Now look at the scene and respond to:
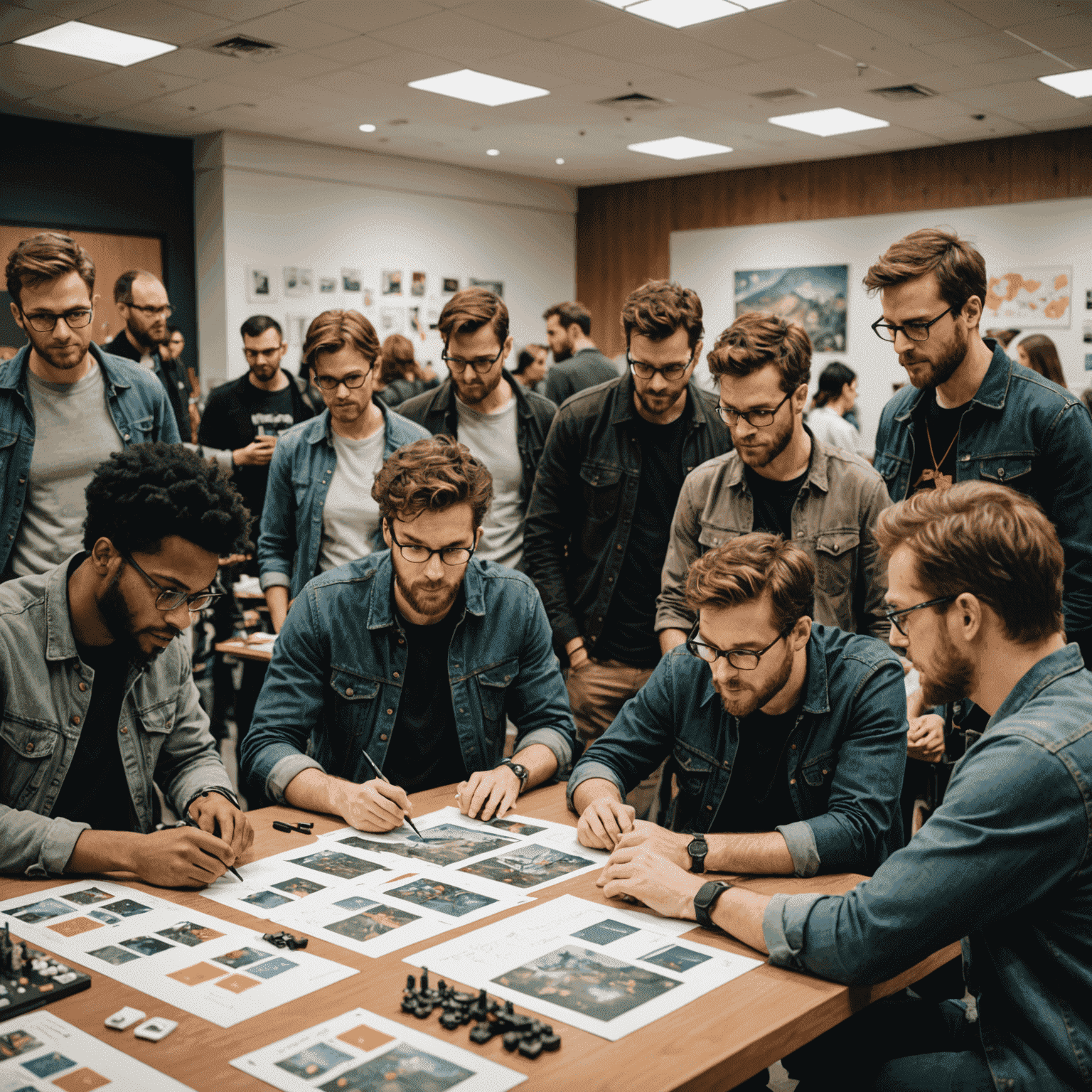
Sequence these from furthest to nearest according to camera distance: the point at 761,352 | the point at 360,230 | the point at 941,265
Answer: the point at 360,230 < the point at 761,352 < the point at 941,265

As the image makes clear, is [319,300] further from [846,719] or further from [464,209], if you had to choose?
[846,719]

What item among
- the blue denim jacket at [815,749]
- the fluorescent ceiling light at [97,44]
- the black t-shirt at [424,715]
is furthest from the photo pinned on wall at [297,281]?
the blue denim jacket at [815,749]

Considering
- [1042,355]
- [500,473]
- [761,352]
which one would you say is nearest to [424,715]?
[761,352]

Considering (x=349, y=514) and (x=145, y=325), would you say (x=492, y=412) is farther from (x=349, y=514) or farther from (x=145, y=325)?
(x=145, y=325)

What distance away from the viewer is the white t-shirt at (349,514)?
3.50 m

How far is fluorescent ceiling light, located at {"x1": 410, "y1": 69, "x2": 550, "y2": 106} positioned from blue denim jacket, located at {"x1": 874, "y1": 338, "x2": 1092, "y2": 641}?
5.41 metres

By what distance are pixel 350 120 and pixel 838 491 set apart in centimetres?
703

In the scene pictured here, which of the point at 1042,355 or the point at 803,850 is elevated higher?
the point at 1042,355

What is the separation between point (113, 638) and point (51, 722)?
181 millimetres

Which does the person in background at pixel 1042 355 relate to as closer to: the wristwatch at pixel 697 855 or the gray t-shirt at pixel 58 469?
the gray t-shirt at pixel 58 469

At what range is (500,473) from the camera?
3.71 metres

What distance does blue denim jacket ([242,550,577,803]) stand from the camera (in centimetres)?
242

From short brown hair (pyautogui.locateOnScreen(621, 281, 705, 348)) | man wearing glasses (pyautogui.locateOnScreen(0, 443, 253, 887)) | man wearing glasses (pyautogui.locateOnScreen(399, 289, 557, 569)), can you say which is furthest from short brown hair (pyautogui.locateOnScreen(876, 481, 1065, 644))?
man wearing glasses (pyautogui.locateOnScreen(399, 289, 557, 569))

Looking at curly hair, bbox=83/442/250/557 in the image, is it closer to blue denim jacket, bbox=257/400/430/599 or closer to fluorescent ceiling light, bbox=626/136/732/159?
blue denim jacket, bbox=257/400/430/599
